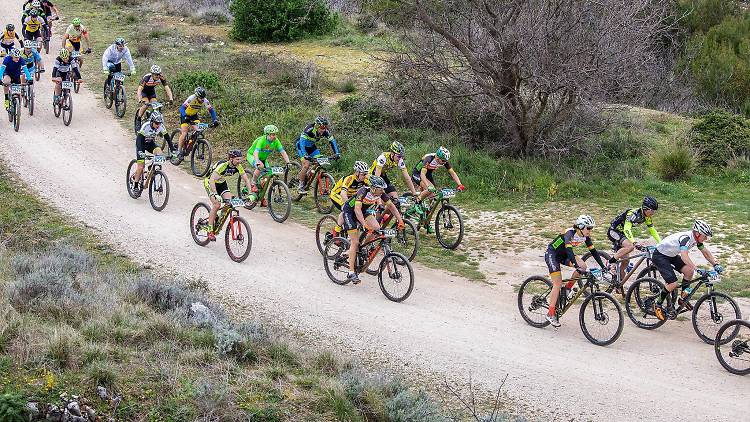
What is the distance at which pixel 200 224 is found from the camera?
49.6 ft

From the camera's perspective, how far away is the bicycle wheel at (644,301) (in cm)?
1210

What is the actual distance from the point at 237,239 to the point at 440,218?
4.09 meters

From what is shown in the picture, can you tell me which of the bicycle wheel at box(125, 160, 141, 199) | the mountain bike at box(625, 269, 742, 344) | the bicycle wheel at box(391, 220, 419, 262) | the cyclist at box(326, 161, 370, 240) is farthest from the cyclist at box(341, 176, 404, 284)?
the bicycle wheel at box(125, 160, 141, 199)

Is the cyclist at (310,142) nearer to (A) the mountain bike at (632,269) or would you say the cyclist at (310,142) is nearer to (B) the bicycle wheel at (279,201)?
(B) the bicycle wheel at (279,201)

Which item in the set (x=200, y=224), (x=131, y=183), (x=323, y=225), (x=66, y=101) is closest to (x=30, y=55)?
(x=66, y=101)

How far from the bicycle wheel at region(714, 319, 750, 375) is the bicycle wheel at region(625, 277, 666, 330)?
1133 millimetres

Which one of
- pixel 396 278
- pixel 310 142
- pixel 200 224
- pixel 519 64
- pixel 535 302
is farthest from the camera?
pixel 519 64

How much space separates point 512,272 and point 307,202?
5.67 metres

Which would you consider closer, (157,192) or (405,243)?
(405,243)

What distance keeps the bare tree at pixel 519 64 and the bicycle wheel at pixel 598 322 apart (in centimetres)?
797

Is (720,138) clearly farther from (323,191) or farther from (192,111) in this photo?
(192,111)

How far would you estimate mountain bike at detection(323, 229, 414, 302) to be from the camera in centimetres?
1295

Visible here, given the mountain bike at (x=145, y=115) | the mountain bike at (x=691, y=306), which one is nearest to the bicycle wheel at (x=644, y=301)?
the mountain bike at (x=691, y=306)

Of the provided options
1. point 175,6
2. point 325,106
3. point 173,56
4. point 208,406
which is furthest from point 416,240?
point 175,6
